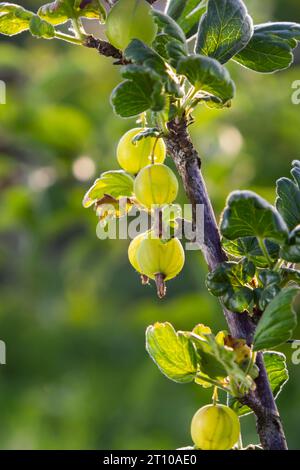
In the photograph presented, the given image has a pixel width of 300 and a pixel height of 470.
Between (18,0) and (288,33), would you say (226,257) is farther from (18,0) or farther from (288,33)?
(18,0)

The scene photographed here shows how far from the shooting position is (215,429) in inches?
13.1

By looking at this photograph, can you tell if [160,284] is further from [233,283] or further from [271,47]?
[271,47]

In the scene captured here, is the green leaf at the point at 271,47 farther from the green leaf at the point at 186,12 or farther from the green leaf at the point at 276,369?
the green leaf at the point at 276,369

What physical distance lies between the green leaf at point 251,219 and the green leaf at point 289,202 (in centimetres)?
3

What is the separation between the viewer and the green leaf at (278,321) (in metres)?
0.33

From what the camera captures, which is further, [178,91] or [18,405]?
[18,405]

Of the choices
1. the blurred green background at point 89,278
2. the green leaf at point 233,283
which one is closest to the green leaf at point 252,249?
the green leaf at point 233,283

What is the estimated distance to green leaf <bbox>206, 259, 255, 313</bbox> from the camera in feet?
1.18

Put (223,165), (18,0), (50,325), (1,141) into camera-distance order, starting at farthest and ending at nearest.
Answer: (18,0)
(50,325)
(1,141)
(223,165)

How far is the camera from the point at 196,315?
187 centimetres

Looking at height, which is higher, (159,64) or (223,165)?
(223,165)

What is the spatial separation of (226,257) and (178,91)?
0.30 feet

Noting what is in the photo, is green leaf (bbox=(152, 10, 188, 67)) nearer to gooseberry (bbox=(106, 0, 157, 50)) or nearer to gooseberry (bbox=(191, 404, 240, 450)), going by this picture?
gooseberry (bbox=(106, 0, 157, 50))

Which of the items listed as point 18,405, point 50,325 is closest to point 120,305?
point 50,325
